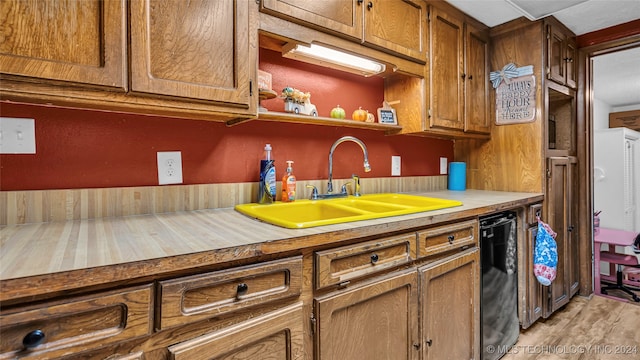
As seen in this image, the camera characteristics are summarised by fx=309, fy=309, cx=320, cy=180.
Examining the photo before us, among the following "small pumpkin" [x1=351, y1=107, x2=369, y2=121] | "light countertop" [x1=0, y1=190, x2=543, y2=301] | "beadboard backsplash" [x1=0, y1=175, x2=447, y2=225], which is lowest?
"light countertop" [x1=0, y1=190, x2=543, y2=301]

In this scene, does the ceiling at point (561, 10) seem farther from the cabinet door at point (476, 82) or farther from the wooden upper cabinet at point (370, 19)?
the wooden upper cabinet at point (370, 19)

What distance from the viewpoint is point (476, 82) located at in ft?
7.52

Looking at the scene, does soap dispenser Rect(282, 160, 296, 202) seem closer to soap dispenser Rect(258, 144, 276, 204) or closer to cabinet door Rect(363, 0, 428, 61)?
soap dispenser Rect(258, 144, 276, 204)

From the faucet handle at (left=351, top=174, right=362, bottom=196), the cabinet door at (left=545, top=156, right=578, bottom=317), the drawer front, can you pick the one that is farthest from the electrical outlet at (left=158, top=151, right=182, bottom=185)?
the cabinet door at (left=545, top=156, right=578, bottom=317)

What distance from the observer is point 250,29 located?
119cm

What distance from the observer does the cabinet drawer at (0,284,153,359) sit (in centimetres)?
58

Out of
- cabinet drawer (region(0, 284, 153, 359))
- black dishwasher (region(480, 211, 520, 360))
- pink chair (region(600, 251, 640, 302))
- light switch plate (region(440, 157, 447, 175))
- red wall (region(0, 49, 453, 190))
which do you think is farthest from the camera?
pink chair (region(600, 251, 640, 302))

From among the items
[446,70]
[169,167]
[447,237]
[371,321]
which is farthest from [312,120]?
[446,70]

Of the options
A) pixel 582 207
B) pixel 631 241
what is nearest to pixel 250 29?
pixel 582 207

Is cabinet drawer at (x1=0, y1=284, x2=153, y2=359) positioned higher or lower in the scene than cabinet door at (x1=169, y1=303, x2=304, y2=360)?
higher

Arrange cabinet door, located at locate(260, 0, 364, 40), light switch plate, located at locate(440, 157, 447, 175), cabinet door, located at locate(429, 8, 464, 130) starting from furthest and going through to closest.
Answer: light switch plate, located at locate(440, 157, 447, 175)
cabinet door, located at locate(429, 8, 464, 130)
cabinet door, located at locate(260, 0, 364, 40)

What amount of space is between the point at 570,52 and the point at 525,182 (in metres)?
1.21

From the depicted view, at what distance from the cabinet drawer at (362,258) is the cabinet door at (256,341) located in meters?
0.14

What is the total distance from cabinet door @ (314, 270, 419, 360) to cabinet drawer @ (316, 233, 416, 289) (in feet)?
0.16
